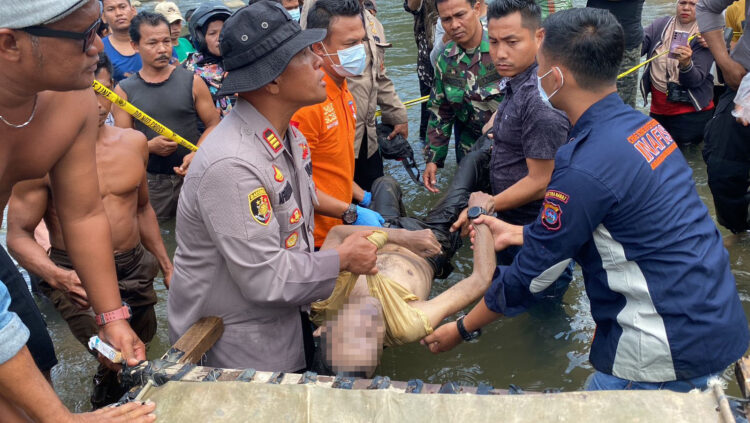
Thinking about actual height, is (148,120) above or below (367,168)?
above

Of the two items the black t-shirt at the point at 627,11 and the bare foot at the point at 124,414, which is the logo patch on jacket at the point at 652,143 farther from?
the black t-shirt at the point at 627,11

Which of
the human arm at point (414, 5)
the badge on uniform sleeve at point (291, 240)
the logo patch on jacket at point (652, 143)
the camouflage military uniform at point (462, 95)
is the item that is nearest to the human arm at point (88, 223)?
the badge on uniform sleeve at point (291, 240)

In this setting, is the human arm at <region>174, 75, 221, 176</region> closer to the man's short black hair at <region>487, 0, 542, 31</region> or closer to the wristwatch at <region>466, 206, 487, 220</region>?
the man's short black hair at <region>487, 0, 542, 31</region>

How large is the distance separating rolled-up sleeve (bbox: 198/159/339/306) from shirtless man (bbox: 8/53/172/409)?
4.57 ft

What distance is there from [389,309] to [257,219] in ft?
3.10

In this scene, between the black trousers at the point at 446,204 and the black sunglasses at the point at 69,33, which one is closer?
the black sunglasses at the point at 69,33

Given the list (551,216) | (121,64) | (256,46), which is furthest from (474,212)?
(121,64)

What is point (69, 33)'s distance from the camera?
1905 millimetres

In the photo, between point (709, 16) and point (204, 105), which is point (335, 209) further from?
point (709, 16)

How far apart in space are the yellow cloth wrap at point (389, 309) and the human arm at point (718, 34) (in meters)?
2.95

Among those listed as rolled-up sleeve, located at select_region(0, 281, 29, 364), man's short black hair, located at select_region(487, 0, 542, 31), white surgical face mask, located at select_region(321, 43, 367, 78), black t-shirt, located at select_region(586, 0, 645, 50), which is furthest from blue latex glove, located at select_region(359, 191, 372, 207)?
black t-shirt, located at select_region(586, 0, 645, 50)

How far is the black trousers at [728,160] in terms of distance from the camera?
4.27 m

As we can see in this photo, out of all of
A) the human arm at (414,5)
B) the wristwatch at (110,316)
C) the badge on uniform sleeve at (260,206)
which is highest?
the badge on uniform sleeve at (260,206)

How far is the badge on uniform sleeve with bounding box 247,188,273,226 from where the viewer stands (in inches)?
90.2
